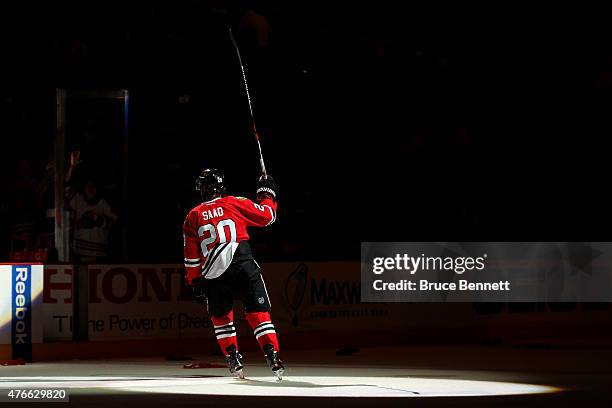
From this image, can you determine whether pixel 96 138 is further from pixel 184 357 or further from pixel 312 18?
pixel 312 18

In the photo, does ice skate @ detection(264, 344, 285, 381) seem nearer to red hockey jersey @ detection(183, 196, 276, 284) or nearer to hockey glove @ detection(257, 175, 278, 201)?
red hockey jersey @ detection(183, 196, 276, 284)

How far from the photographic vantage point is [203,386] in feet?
37.4

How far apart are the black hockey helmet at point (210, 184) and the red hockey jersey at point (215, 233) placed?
0.08 metres

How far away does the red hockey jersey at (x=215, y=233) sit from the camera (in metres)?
12.1

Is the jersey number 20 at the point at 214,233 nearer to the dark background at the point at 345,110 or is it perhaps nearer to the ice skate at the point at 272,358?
the ice skate at the point at 272,358

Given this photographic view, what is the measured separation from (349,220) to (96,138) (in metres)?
4.43

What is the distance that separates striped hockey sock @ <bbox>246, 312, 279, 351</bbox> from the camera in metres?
11.9

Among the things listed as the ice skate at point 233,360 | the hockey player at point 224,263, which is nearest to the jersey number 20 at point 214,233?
the hockey player at point 224,263

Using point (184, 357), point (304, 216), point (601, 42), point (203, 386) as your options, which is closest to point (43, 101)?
point (304, 216)

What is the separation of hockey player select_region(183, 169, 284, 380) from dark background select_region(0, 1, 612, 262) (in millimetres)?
4945

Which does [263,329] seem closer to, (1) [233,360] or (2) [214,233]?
(1) [233,360]

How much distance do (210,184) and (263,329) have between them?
5.09 ft

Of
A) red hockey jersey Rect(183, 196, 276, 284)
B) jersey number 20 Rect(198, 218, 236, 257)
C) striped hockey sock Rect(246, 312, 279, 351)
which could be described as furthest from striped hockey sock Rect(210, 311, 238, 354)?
jersey number 20 Rect(198, 218, 236, 257)

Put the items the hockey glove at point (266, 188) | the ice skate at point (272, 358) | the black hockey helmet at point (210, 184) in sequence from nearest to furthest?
the ice skate at point (272, 358), the black hockey helmet at point (210, 184), the hockey glove at point (266, 188)
